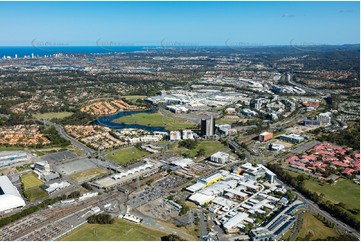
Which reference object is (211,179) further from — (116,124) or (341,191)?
(116,124)

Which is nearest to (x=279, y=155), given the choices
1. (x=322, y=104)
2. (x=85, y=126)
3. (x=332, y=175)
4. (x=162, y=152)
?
(x=332, y=175)

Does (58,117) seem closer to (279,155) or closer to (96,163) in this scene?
(96,163)

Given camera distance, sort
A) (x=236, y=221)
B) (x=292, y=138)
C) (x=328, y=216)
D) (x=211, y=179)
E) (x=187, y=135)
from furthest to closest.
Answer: (x=187, y=135), (x=292, y=138), (x=211, y=179), (x=328, y=216), (x=236, y=221)

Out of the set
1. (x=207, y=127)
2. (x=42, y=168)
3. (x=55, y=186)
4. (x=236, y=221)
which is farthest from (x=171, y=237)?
(x=207, y=127)

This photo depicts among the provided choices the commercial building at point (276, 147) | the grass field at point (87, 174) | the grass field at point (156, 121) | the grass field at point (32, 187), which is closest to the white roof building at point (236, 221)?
the grass field at point (87, 174)

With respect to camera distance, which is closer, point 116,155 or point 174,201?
point 174,201

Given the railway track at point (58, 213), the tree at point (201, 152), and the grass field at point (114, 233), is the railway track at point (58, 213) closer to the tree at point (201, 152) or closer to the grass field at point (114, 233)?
the grass field at point (114, 233)

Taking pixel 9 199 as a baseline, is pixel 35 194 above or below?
below
